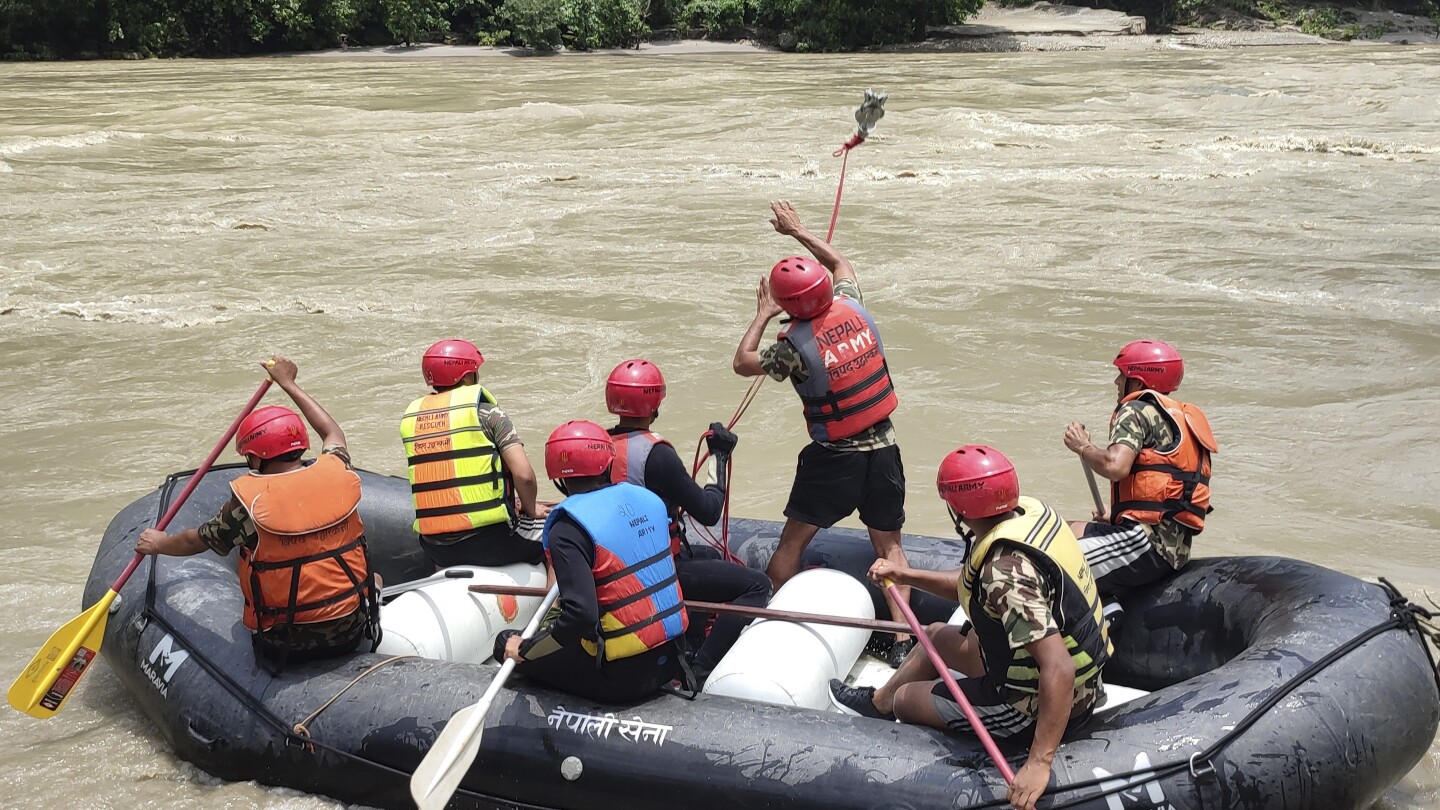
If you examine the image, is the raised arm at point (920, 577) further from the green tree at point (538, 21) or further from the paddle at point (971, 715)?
the green tree at point (538, 21)

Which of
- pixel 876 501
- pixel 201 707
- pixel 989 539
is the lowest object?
pixel 201 707

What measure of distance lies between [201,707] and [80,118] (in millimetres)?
17179

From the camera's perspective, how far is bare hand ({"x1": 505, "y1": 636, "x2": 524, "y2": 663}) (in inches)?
139

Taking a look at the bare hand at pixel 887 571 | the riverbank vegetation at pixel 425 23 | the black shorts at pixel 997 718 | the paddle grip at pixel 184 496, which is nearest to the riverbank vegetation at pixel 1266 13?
the riverbank vegetation at pixel 425 23

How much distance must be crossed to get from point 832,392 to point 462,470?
1.23 m

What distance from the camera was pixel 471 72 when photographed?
26.3 m

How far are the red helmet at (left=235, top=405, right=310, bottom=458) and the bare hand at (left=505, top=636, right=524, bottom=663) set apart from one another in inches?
31.0

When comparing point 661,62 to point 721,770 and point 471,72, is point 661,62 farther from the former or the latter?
point 721,770

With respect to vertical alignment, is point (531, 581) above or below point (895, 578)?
below

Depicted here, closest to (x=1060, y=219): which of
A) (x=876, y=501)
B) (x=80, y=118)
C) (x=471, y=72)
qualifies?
(x=876, y=501)

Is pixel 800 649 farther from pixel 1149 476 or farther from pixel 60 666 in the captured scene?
pixel 60 666

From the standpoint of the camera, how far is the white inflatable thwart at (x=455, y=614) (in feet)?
13.8

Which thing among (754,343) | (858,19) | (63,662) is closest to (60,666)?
(63,662)

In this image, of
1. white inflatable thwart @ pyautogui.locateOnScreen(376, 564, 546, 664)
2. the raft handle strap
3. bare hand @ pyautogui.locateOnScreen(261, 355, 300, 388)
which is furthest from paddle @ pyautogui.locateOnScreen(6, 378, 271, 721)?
the raft handle strap
